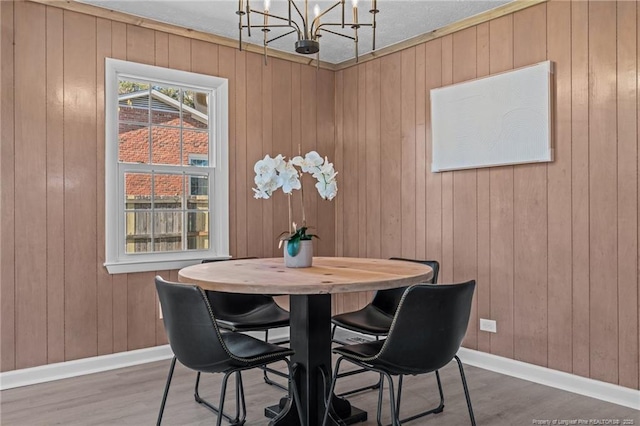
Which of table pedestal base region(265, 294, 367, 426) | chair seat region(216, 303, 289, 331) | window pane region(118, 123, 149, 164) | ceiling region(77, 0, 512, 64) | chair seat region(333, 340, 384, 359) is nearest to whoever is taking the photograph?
chair seat region(333, 340, 384, 359)

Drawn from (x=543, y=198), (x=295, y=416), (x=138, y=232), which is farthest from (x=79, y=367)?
(x=543, y=198)

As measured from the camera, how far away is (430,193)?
421 cm

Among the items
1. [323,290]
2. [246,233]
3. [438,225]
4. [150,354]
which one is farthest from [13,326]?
[438,225]

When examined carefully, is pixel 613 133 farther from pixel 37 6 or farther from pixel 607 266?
pixel 37 6

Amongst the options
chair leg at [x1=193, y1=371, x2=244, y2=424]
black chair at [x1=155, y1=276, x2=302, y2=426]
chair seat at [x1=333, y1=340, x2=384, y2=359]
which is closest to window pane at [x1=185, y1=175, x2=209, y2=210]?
chair leg at [x1=193, y1=371, x2=244, y2=424]

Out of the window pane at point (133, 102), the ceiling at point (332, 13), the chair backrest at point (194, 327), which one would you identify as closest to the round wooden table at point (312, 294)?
the chair backrest at point (194, 327)

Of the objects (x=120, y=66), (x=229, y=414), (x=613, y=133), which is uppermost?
(x=120, y=66)

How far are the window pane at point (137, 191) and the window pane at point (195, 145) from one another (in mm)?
377

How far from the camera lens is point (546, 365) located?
343 cm

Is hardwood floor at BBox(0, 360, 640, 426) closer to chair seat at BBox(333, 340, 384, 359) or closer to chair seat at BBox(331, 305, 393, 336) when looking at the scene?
chair seat at BBox(331, 305, 393, 336)

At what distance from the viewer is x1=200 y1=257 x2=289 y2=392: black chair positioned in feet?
9.84

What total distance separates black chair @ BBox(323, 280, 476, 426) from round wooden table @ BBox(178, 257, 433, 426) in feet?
0.65

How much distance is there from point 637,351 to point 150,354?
127 inches

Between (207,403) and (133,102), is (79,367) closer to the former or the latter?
(207,403)
